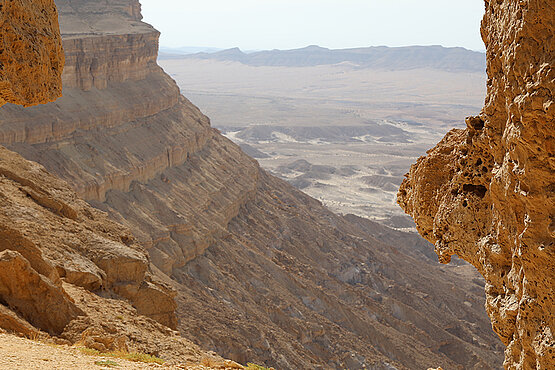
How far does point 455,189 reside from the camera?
855 cm

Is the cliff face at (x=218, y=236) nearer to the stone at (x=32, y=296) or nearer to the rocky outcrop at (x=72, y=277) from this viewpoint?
the rocky outcrop at (x=72, y=277)

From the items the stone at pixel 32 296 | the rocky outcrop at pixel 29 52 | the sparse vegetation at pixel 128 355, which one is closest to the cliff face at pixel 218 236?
the stone at pixel 32 296

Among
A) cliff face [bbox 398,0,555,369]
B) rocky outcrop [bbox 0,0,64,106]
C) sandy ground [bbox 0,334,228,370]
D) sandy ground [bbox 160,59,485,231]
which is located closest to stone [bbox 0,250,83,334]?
sandy ground [bbox 0,334,228,370]

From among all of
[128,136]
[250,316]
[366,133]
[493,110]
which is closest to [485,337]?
[250,316]

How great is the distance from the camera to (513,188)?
680 cm

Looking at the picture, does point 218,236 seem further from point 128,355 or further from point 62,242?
point 128,355

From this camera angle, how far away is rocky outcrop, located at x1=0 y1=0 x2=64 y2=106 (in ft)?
26.7

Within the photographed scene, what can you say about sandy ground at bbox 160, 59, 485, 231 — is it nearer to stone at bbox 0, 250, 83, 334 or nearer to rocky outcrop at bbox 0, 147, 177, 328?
rocky outcrop at bbox 0, 147, 177, 328

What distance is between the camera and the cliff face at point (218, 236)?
83.6ft

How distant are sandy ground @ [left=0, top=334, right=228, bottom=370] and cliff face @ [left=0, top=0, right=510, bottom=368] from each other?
242 inches

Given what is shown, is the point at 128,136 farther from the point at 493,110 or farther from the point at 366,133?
the point at 366,133

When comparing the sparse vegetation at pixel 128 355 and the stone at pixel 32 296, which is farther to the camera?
the stone at pixel 32 296

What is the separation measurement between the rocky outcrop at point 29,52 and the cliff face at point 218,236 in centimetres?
777

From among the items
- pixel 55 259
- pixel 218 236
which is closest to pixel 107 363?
pixel 55 259
